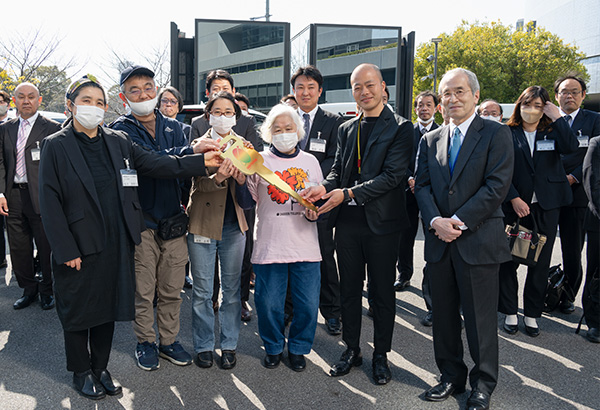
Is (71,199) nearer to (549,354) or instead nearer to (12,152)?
(12,152)

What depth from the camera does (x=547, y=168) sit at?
3.99m

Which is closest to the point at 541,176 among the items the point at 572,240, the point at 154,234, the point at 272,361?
the point at 572,240

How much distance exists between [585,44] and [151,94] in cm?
4410

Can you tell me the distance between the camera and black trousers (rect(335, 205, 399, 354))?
317cm

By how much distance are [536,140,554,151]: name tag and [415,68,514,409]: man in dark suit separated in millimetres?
1476

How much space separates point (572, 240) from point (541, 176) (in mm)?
845

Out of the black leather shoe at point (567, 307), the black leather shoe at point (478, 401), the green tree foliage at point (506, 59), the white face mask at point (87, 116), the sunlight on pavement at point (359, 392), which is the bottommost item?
the sunlight on pavement at point (359, 392)

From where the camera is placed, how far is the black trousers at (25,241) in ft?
14.9

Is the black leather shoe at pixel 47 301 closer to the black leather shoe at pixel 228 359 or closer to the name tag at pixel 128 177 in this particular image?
the black leather shoe at pixel 228 359

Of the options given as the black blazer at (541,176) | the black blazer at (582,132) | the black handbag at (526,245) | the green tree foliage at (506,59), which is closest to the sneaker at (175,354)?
the black handbag at (526,245)

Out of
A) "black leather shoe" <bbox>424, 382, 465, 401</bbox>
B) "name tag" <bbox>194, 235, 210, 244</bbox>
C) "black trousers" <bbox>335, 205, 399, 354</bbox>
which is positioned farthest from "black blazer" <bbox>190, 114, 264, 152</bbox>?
"black leather shoe" <bbox>424, 382, 465, 401</bbox>

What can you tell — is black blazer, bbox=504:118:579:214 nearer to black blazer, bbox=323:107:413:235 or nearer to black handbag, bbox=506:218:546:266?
black handbag, bbox=506:218:546:266

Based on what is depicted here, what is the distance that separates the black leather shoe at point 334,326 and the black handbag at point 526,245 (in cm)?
158

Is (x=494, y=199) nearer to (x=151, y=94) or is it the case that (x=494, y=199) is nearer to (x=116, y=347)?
(x=151, y=94)
